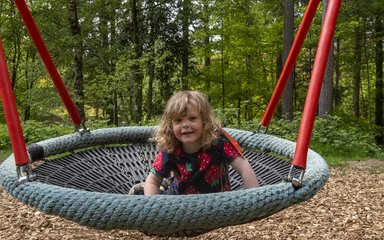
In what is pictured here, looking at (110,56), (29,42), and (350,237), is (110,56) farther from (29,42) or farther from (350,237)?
(350,237)

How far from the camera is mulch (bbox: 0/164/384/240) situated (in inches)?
108

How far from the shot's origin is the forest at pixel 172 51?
22.1ft

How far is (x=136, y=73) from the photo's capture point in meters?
7.16

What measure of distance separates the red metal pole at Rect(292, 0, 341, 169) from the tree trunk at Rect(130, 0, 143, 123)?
19.3 feet

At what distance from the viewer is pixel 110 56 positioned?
310 inches

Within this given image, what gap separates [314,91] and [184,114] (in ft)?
1.64

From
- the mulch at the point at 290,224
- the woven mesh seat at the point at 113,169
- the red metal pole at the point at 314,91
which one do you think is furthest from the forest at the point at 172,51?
the red metal pole at the point at 314,91

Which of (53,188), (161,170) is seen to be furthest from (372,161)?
(53,188)

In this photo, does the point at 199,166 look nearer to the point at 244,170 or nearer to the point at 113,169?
the point at 244,170

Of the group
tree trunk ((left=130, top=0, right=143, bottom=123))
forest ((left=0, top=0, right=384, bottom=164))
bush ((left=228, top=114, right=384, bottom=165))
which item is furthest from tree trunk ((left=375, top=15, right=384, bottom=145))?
tree trunk ((left=130, top=0, right=143, bottom=123))

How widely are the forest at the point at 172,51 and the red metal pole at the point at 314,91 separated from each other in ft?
15.0

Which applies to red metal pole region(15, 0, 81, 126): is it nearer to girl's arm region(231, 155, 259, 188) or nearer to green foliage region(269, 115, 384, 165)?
girl's arm region(231, 155, 259, 188)

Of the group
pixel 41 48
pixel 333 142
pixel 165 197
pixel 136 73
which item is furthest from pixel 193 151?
pixel 136 73

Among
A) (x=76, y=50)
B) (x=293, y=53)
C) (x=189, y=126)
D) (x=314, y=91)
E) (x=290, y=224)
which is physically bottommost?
(x=290, y=224)
